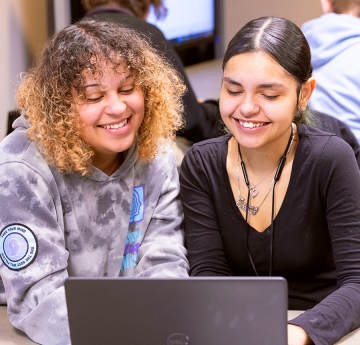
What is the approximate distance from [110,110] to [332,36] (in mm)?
1070

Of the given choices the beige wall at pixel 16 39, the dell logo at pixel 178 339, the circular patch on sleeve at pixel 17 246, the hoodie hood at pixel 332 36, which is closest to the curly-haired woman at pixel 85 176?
the circular patch on sleeve at pixel 17 246

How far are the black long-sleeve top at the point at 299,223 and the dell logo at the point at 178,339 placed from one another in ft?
1.35

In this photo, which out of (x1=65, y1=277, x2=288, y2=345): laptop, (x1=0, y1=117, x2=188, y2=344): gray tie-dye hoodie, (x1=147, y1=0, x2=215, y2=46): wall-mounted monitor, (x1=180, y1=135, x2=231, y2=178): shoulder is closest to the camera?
(x1=65, y1=277, x2=288, y2=345): laptop

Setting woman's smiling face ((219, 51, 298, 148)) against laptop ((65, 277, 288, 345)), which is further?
woman's smiling face ((219, 51, 298, 148))

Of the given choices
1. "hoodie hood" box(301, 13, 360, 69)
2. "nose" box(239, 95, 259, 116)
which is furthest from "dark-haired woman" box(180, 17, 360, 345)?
"hoodie hood" box(301, 13, 360, 69)

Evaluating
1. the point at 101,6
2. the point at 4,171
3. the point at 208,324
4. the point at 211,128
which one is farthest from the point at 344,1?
the point at 208,324

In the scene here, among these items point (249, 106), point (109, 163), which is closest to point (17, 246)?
point (109, 163)

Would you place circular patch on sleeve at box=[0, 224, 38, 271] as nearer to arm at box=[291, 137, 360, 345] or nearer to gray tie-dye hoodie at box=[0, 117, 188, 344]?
gray tie-dye hoodie at box=[0, 117, 188, 344]

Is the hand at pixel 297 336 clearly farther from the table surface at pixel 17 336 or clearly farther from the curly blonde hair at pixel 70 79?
the curly blonde hair at pixel 70 79

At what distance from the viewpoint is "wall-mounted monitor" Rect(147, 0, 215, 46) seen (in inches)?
124

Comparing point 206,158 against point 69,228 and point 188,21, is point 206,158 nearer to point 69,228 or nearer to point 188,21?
point 69,228

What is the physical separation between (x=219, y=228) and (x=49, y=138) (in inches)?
17.5

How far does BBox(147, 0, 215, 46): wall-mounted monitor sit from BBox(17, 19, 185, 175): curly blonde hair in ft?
5.33

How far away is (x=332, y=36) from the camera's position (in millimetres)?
2180
